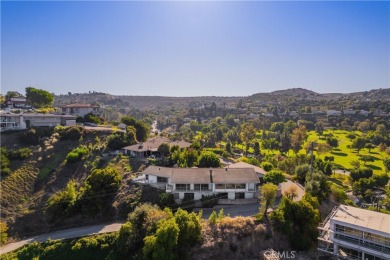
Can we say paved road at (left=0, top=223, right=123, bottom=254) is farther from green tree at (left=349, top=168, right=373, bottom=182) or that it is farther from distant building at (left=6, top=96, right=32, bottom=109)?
distant building at (left=6, top=96, right=32, bottom=109)

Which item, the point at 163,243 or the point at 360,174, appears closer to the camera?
the point at 163,243

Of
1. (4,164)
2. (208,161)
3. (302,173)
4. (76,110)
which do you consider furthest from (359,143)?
(4,164)

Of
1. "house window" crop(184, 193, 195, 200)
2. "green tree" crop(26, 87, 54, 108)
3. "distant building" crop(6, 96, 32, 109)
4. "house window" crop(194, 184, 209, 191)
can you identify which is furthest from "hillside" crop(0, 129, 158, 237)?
"green tree" crop(26, 87, 54, 108)

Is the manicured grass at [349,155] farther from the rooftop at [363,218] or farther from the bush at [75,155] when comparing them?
the bush at [75,155]

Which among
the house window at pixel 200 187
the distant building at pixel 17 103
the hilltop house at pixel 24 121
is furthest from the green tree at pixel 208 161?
the distant building at pixel 17 103

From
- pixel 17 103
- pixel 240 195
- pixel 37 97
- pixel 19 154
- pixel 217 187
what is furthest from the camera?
pixel 37 97

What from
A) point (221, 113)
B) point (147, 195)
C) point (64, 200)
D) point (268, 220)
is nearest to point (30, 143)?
point (64, 200)

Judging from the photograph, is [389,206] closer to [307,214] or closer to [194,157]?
[307,214]

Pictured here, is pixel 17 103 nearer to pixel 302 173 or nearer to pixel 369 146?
pixel 302 173
